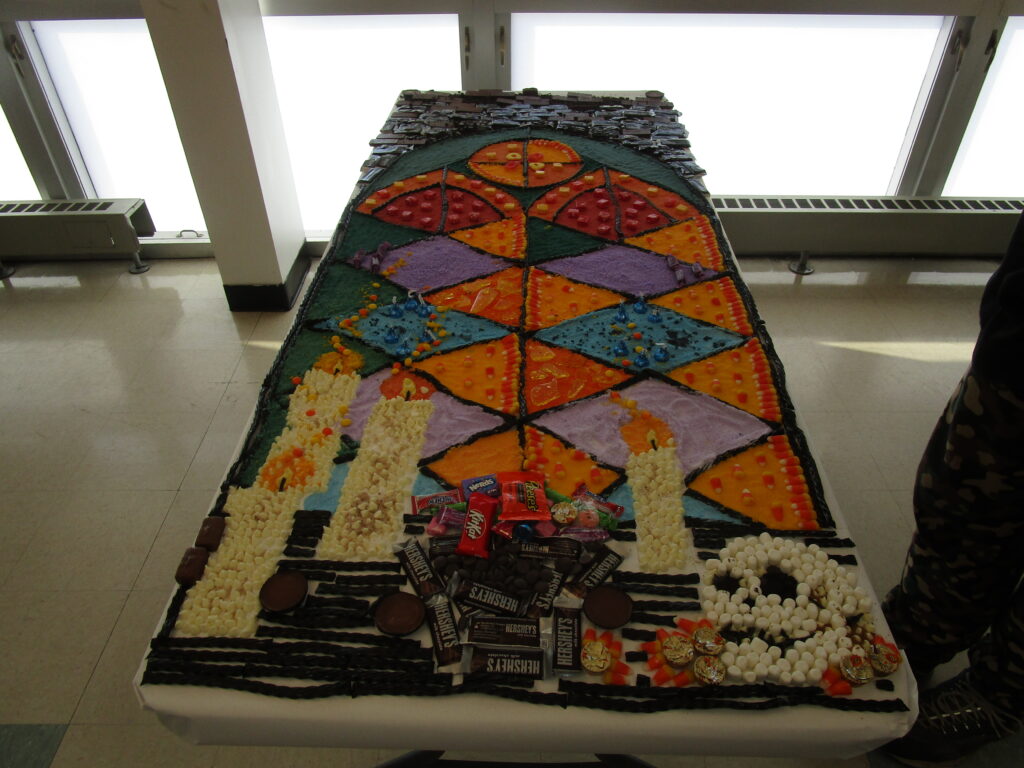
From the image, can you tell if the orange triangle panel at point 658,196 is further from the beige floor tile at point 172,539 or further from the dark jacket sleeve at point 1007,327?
the beige floor tile at point 172,539

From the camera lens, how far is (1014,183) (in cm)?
365

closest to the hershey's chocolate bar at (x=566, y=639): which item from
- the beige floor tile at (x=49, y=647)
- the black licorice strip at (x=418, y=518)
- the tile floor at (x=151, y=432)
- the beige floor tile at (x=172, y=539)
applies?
the black licorice strip at (x=418, y=518)

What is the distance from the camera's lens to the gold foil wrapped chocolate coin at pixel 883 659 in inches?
47.0

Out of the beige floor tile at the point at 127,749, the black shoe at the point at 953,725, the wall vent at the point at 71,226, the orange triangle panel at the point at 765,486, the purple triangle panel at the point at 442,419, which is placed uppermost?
the purple triangle panel at the point at 442,419

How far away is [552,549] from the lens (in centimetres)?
138

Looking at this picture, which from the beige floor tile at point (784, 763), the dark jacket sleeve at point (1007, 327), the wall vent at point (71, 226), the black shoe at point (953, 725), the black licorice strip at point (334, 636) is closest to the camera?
the dark jacket sleeve at point (1007, 327)

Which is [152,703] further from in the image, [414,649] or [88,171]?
[88,171]

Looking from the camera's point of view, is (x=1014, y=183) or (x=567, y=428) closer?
(x=567, y=428)

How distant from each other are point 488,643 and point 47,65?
3444mm

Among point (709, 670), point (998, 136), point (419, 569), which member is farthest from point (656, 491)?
point (998, 136)

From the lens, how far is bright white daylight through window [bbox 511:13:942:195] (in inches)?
128

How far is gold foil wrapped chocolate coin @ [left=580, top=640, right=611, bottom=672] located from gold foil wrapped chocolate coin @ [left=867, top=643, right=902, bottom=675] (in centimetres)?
44

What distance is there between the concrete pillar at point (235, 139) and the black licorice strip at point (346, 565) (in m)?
2.02

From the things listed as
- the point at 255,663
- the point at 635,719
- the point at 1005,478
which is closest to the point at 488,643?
the point at 635,719
